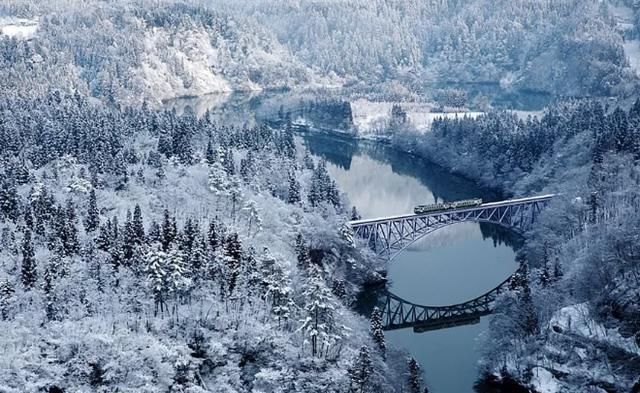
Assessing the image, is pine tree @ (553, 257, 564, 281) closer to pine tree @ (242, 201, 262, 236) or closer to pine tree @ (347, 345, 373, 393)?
pine tree @ (347, 345, 373, 393)

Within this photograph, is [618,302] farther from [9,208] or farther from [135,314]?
[9,208]

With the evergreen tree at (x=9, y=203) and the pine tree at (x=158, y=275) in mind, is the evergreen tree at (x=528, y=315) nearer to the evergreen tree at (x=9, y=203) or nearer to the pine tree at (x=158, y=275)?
the pine tree at (x=158, y=275)

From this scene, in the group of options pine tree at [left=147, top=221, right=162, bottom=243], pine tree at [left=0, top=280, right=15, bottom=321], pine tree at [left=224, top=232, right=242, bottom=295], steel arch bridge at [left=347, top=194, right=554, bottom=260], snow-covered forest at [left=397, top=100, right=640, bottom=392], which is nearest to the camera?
pine tree at [left=0, top=280, right=15, bottom=321]

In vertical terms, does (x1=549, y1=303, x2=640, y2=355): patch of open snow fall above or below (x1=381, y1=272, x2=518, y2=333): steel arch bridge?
above

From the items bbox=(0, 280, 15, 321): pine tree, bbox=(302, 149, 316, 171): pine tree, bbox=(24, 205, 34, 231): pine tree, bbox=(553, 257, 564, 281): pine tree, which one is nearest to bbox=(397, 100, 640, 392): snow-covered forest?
bbox=(553, 257, 564, 281): pine tree

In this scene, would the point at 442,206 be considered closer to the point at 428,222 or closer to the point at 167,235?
the point at 428,222

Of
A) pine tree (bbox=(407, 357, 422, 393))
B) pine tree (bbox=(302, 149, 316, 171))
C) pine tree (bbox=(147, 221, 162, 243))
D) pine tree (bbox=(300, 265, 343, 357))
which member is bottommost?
pine tree (bbox=(407, 357, 422, 393))
